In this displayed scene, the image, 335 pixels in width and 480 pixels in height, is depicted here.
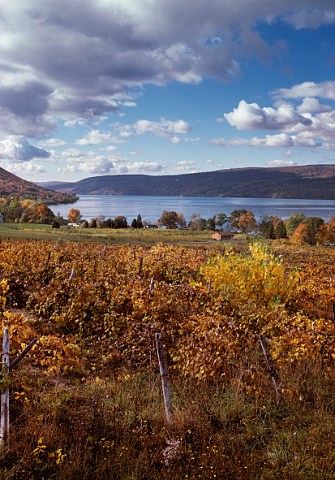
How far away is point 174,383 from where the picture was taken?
873 centimetres

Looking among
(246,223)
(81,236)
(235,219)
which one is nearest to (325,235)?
(246,223)

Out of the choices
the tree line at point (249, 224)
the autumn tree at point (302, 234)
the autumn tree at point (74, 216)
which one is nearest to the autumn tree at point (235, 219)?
the tree line at point (249, 224)

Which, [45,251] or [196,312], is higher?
[45,251]

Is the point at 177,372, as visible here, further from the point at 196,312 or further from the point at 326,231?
the point at 326,231

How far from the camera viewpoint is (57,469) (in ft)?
18.2

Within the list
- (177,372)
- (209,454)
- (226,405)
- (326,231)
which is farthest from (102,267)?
(326,231)

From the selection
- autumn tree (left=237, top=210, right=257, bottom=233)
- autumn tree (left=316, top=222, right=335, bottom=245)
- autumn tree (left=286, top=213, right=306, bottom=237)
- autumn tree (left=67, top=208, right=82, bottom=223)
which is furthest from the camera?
autumn tree (left=67, top=208, right=82, bottom=223)

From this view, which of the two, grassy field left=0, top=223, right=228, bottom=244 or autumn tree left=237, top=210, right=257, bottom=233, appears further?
autumn tree left=237, top=210, right=257, bottom=233

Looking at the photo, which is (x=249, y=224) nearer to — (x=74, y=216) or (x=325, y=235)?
(x=325, y=235)

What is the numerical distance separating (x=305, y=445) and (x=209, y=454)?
1672 mm

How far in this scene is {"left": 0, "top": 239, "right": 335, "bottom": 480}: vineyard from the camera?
5.70 m

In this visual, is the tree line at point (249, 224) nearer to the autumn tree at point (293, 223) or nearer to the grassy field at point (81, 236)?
the autumn tree at point (293, 223)

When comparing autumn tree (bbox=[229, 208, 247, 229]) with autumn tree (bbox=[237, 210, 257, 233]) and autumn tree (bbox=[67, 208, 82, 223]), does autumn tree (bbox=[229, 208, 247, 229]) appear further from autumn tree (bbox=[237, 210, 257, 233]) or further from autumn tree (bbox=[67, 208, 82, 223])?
autumn tree (bbox=[67, 208, 82, 223])

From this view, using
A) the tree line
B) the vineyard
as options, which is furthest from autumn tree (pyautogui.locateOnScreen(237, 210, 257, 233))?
the vineyard
